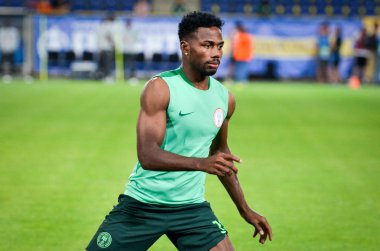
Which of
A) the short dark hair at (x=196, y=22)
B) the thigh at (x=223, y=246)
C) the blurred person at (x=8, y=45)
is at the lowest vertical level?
the blurred person at (x=8, y=45)

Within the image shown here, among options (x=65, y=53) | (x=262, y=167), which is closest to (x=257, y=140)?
(x=262, y=167)

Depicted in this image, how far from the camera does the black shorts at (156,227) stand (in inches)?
213

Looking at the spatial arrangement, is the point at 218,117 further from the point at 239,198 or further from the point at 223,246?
the point at 223,246

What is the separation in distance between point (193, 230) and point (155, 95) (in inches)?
38.0

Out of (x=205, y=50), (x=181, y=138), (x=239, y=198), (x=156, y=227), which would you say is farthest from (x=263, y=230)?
(x=205, y=50)

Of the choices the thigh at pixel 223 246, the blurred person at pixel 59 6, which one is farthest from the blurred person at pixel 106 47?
the thigh at pixel 223 246

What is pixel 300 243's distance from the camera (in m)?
8.47

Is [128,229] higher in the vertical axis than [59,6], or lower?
higher

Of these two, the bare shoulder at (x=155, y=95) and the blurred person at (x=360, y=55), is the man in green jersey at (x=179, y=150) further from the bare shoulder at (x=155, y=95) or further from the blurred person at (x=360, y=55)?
the blurred person at (x=360, y=55)

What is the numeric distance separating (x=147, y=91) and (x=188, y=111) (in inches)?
12.8

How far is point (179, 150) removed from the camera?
551cm

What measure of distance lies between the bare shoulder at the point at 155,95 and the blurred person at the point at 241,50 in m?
27.2

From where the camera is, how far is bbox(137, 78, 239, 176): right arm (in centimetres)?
512

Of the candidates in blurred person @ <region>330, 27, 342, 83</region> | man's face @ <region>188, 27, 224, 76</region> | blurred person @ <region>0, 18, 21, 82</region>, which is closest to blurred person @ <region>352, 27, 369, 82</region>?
blurred person @ <region>330, 27, 342, 83</region>
